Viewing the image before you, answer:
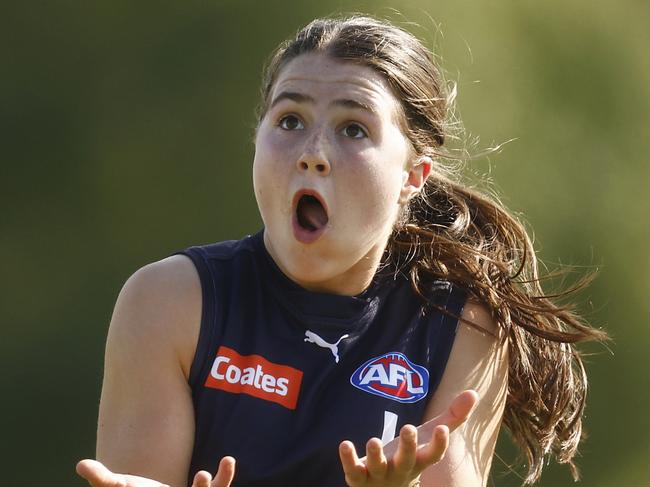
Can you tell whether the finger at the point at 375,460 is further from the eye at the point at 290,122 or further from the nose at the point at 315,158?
the eye at the point at 290,122

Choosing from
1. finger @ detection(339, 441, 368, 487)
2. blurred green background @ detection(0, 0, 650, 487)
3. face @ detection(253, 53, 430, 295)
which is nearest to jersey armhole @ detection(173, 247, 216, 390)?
face @ detection(253, 53, 430, 295)

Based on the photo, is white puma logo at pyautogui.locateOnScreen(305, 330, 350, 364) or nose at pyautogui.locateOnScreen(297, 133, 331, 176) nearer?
nose at pyautogui.locateOnScreen(297, 133, 331, 176)

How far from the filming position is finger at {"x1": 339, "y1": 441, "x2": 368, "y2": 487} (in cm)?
196

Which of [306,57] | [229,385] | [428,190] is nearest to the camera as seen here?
[229,385]

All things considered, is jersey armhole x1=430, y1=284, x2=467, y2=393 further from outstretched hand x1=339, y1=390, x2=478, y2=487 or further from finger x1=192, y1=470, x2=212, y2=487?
finger x1=192, y1=470, x2=212, y2=487

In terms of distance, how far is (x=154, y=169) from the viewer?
4191 millimetres

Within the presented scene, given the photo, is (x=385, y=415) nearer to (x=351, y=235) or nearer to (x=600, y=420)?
(x=351, y=235)

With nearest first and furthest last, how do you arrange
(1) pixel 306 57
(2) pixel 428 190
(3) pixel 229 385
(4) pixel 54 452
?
(3) pixel 229 385
(1) pixel 306 57
(2) pixel 428 190
(4) pixel 54 452

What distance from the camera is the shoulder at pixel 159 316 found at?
2414 millimetres

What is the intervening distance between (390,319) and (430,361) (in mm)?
130

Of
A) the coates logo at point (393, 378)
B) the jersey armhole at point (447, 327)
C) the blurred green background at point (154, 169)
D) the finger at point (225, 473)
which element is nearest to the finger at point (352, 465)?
the finger at point (225, 473)

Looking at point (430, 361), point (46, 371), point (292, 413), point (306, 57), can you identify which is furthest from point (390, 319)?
point (46, 371)

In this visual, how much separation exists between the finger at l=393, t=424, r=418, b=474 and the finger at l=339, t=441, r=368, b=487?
0.06 meters

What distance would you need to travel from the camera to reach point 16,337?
4148 millimetres
